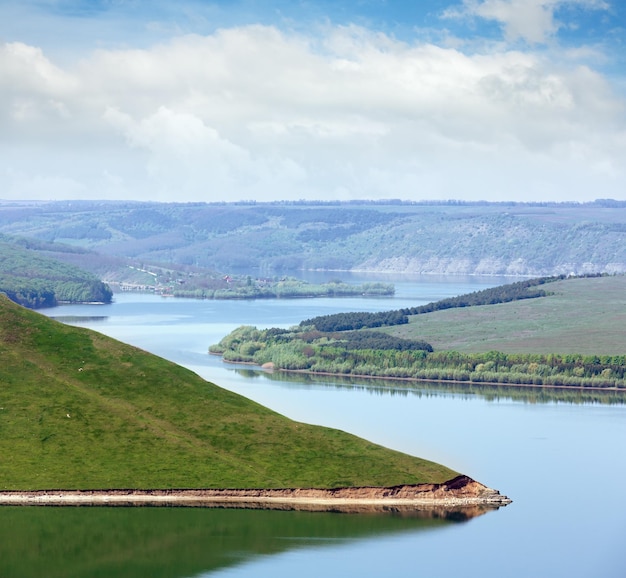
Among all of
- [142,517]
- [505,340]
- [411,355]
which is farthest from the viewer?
[505,340]

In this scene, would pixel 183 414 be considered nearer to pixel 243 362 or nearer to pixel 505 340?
pixel 243 362

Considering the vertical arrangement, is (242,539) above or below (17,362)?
below

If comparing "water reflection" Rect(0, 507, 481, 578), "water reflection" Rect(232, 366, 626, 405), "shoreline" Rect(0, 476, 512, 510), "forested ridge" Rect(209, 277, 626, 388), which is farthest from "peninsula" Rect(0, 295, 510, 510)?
"forested ridge" Rect(209, 277, 626, 388)

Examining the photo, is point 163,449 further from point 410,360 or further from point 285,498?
point 410,360

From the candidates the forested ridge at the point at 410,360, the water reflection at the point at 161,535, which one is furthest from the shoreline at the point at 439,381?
the water reflection at the point at 161,535

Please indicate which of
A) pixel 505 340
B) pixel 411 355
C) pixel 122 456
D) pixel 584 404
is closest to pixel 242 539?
pixel 122 456

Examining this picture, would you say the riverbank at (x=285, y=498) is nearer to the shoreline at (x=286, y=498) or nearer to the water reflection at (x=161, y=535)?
the shoreline at (x=286, y=498)

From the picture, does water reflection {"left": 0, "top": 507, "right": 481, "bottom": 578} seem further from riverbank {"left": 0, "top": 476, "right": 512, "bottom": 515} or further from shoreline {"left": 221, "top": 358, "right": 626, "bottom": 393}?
shoreline {"left": 221, "top": 358, "right": 626, "bottom": 393}
